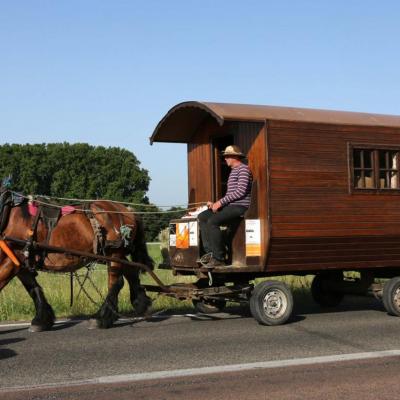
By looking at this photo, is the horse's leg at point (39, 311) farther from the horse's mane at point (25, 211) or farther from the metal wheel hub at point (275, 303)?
the metal wheel hub at point (275, 303)

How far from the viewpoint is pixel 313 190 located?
876 cm

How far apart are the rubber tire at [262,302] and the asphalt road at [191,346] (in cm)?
13

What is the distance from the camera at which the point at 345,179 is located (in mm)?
9000

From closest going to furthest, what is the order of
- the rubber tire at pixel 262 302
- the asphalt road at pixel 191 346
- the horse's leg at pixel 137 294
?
the asphalt road at pixel 191 346
the rubber tire at pixel 262 302
the horse's leg at pixel 137 294

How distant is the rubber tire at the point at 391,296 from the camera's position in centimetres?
Answer: 910

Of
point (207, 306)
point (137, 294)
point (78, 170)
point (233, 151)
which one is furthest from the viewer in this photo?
point (78, 170)

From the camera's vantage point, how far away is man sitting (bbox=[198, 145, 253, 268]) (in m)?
8.46

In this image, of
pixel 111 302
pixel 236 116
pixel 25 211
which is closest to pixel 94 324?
pixel 111 302

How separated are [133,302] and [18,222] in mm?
2012

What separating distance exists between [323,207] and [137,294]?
296 centimetres

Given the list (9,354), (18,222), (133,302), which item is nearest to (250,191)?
(133,302)

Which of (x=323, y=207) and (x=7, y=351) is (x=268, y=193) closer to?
(x=323, y=207)

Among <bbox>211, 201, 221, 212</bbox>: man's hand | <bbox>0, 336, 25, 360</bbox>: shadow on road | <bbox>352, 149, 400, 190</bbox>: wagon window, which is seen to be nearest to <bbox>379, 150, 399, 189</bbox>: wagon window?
<bbox>352, 149, 400, 190</bbox>: wagon window

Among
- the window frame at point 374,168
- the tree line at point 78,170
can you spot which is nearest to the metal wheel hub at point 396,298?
A: the window frame at point 374,168
